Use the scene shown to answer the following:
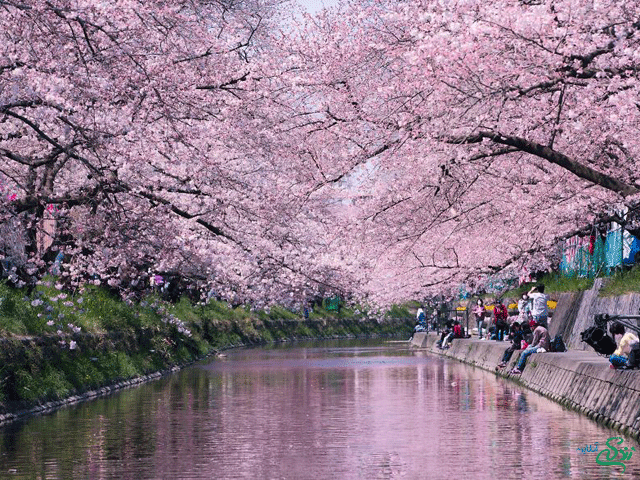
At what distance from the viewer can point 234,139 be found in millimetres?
26625

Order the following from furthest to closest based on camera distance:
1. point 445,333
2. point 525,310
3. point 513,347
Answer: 1. point 445,333
2. point 525,310
3. point 513,347

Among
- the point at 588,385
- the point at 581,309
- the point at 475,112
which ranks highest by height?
the point at 475,112

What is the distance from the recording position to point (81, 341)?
29.5m

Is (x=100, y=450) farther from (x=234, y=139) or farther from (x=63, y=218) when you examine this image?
(x=234, y=139)

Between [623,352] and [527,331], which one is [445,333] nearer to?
[527,331]

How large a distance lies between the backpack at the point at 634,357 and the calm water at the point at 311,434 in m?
1.24

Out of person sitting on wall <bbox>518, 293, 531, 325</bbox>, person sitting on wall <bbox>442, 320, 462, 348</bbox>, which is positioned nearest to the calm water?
person sitting on wall <bbox>518, 293, 531, 325</bbox>

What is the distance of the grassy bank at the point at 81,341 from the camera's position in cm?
2425

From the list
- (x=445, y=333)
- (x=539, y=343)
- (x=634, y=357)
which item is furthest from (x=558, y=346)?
(x=445, y=333)

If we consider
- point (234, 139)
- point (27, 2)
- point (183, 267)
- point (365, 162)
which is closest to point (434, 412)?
point (365, 162)

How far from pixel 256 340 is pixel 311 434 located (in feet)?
165

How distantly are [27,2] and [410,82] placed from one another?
7.98 meters

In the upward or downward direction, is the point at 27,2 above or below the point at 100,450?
above

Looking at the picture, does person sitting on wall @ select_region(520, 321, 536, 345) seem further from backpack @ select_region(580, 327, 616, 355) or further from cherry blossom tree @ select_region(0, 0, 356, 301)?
backpack @ select_region(580, 327, 616, 355)
